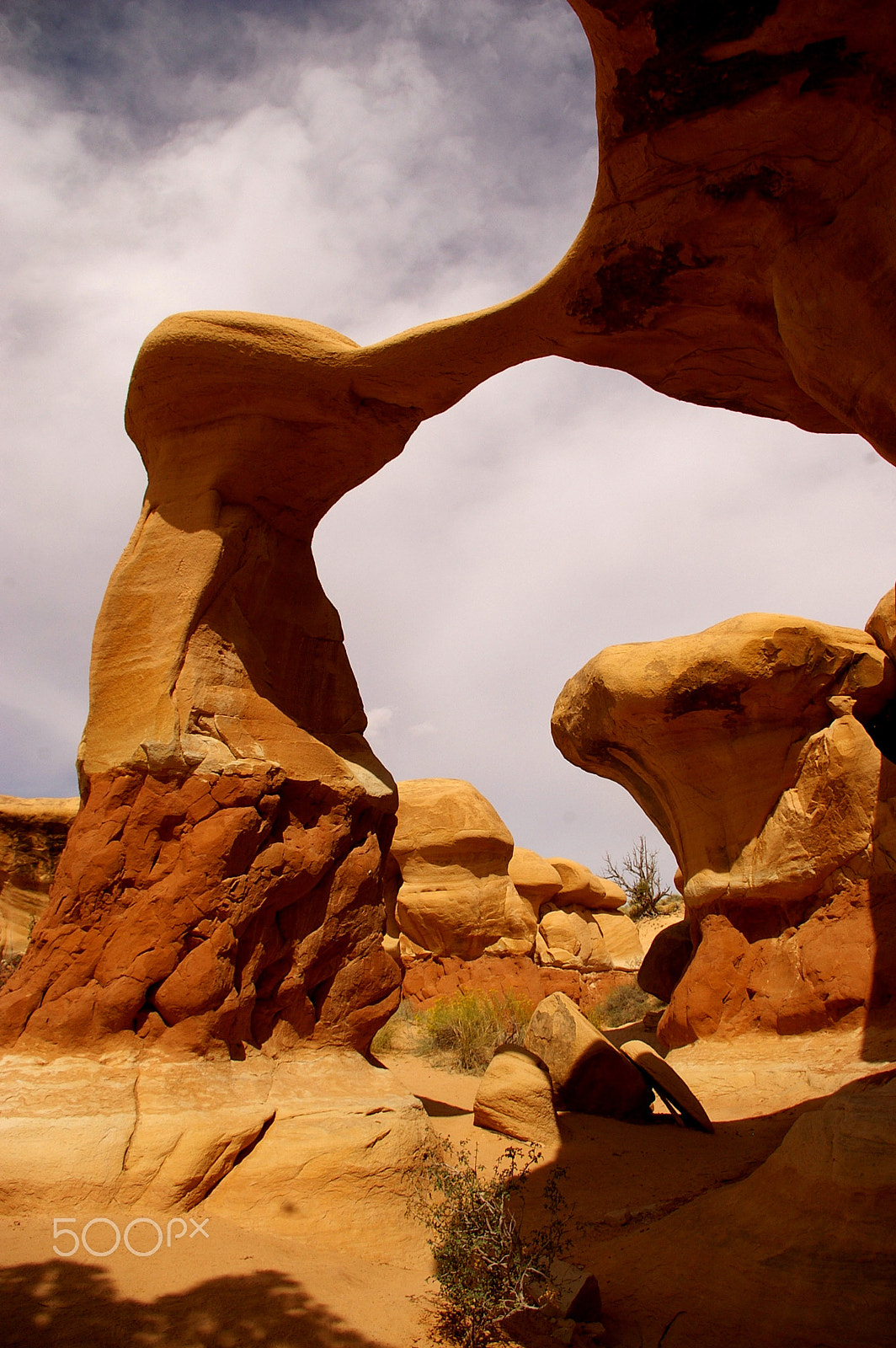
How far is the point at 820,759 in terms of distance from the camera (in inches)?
339

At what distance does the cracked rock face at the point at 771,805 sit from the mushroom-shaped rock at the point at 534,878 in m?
7.02

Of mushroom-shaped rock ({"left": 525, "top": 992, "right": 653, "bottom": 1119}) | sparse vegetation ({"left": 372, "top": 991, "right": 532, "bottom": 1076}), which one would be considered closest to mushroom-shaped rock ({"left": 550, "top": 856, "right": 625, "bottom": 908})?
sparse vegetation ({"left": 372, "top": 991, "right": 532, "bottom": 1076})

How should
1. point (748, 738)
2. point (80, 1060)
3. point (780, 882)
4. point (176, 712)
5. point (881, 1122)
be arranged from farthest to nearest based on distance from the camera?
point (748, 738)
point (780, 882)
point (176, 712)
point (80, 1060)
point (881, 1122)

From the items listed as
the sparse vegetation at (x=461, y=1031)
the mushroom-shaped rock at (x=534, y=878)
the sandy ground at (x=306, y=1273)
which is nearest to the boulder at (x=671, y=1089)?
the sandy ground at (x=306, y=1273)

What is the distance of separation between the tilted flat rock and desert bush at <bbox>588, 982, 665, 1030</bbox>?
8408 mm

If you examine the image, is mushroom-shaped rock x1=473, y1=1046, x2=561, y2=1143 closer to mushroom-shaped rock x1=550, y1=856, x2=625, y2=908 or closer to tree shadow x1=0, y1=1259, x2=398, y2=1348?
tree shadow x1=0, y1=1259, x2=398, y2=1348

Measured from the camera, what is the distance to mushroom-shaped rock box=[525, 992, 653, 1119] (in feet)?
21.6

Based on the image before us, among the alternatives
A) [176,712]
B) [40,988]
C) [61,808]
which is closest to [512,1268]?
[40,988]

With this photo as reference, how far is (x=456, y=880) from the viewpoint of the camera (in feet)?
43.7

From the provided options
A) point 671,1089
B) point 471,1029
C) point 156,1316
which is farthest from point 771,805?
point 156,1316

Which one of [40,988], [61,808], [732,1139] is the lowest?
[732,1139]

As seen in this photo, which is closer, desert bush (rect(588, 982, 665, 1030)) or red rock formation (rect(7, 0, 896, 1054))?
red rock formation (rect(7, 0, 896, 1054))

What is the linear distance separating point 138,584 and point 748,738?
6.62m

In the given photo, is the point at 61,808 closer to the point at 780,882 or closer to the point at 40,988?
the point at 40,988
